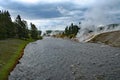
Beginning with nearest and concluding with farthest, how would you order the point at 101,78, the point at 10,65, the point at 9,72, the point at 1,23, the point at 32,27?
the point at 101,78
the point at 9,72
the point at 10,65
the point at 1,23
the point at 32,27

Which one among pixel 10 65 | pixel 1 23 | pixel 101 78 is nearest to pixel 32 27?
pixel 1 23

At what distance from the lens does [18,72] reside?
3922 centimetres

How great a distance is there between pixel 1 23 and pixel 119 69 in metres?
98.3

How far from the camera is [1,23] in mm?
126062

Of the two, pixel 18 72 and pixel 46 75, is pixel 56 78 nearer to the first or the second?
pixel 46 75

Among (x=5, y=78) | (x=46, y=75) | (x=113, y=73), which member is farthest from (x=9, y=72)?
(x=113, y=73)

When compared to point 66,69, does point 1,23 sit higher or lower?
higher

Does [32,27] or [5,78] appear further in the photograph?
[32,27]

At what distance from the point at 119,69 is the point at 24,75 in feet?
53.9

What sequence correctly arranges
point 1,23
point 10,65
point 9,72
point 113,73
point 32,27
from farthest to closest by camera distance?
1. point 32,27
2. point 1,23
3. point 10,65
4. point 9,72
5. point 113,73

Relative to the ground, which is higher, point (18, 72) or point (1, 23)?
point (1, 23)

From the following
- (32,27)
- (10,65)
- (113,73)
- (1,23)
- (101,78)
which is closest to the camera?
(101,78)

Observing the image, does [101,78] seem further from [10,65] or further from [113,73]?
[10,65]

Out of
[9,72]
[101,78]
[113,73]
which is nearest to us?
[101,78]
